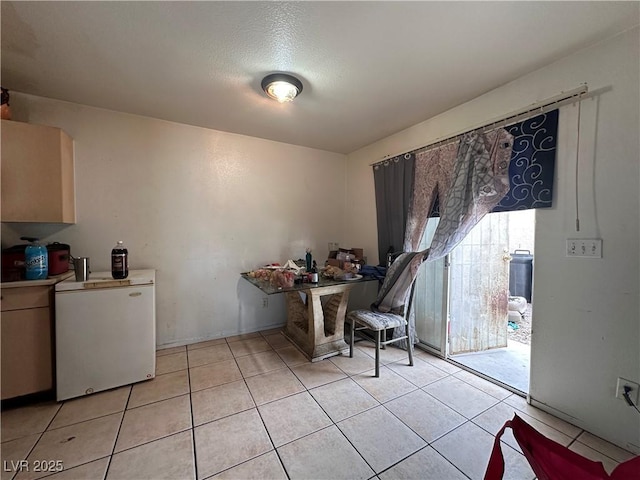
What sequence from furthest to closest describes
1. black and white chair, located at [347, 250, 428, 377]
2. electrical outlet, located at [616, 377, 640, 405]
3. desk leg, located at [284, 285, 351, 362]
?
1. desk leg, located at [284, 285, 351, 362]
2. black and white chair, located at [347, 250, 428, 377]
3. electrical outlet, located at [616, 377, 640, 405]

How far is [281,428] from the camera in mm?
1593

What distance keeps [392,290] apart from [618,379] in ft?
4.83

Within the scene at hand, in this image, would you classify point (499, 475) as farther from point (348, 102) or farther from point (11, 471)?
point (348, 102)

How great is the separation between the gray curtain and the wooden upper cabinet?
9.74 feet

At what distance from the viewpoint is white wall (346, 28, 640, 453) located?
143 cm

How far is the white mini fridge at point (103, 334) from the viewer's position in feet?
5.99

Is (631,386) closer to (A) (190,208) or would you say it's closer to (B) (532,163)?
(B) (532,163)

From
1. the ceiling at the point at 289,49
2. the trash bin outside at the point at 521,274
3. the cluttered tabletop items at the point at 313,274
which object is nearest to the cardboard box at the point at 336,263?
the cluttered tabletop items at the point at 313,274

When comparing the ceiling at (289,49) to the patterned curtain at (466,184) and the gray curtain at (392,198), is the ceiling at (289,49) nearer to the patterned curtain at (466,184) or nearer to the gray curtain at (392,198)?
the patterned curtain at (466,184)

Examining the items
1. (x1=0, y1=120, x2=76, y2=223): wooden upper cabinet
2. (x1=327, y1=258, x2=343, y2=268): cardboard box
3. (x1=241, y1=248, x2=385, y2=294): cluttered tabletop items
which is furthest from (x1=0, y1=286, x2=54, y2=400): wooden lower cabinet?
(x1=327, y1=258, x2=343, y2=268): cardboard box

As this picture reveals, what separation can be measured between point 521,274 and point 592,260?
2.69 meters

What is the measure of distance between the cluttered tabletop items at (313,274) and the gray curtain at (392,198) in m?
0.31

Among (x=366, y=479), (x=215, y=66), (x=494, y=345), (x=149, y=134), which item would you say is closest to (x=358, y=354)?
(x=366, y=479)

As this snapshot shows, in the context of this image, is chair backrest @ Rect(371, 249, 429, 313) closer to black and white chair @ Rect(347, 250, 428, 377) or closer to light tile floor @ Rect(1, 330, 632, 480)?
black and white chair @ Rect(347, 250, 428, 377)
